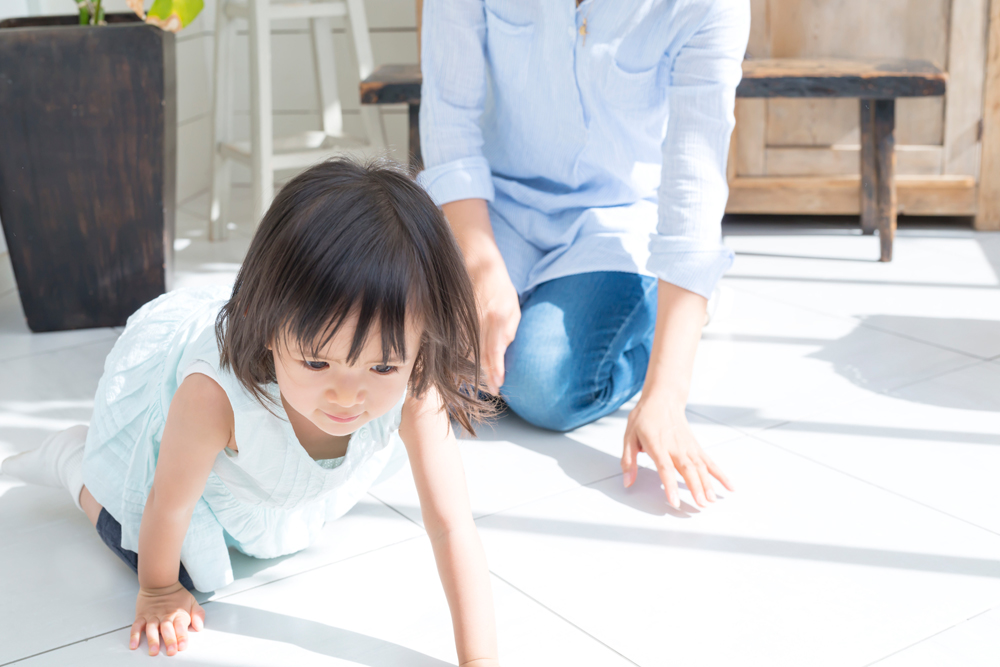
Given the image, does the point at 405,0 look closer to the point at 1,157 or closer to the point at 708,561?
the point at 1,157

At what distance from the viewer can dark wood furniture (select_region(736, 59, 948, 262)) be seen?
6.44ft

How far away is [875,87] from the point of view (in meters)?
1.97

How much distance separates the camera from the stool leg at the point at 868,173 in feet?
7.10

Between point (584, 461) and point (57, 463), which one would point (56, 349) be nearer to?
point (57, 463)

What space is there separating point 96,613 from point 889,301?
4.80 ft

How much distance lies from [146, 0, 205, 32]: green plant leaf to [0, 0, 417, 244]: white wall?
104 cm

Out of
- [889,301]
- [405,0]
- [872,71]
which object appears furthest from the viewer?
[405,0]

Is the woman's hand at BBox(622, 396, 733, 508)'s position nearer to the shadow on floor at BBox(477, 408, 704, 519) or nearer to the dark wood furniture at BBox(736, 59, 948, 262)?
the shadow on floor at BBox(477, 408, 704, 519)

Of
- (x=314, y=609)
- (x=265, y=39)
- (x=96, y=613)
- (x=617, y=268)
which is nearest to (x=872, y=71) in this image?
(x=617, y=268)

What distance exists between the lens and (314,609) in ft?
2.96

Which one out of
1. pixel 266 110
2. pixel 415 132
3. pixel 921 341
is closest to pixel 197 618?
pixel 921 341

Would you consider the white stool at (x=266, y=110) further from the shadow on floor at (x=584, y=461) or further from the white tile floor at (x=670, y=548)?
the shadow on floor at (x=584, y=461)

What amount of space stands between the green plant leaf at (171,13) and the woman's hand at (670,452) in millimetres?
1067

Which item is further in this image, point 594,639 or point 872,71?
point 872,71
